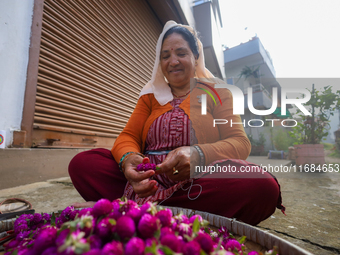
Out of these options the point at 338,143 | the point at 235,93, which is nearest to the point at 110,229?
the point at 235,93

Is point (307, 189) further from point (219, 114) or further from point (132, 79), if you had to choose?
point (132, 79)

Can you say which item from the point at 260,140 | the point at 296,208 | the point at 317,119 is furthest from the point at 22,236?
the point at 260,140

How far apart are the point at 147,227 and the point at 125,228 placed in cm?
5

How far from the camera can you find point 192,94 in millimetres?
1571

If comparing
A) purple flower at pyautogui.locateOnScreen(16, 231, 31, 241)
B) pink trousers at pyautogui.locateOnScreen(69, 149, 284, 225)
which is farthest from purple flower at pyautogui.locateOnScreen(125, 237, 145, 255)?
pink trousers at pyautogui.locateOnScreen(69, 149, 284, 225)

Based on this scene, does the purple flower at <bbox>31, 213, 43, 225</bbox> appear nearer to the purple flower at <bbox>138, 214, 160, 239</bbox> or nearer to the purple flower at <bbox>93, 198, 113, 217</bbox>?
the purple flower at <bbox>93, 198, 113, 217</bbox>

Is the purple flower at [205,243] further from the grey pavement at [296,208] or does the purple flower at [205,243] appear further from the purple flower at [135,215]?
the grey pavement at [296,208]

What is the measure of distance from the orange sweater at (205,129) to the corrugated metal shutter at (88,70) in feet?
4.72

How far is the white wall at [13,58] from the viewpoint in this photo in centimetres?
198

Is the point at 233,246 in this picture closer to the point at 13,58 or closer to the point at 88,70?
the point at 13,58

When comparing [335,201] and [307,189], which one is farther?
[307,189]

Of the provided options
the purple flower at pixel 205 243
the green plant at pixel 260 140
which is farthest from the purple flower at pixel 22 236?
the green plant at pixel 260 140

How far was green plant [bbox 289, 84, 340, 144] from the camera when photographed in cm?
440

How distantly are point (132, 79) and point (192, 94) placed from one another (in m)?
2.91
